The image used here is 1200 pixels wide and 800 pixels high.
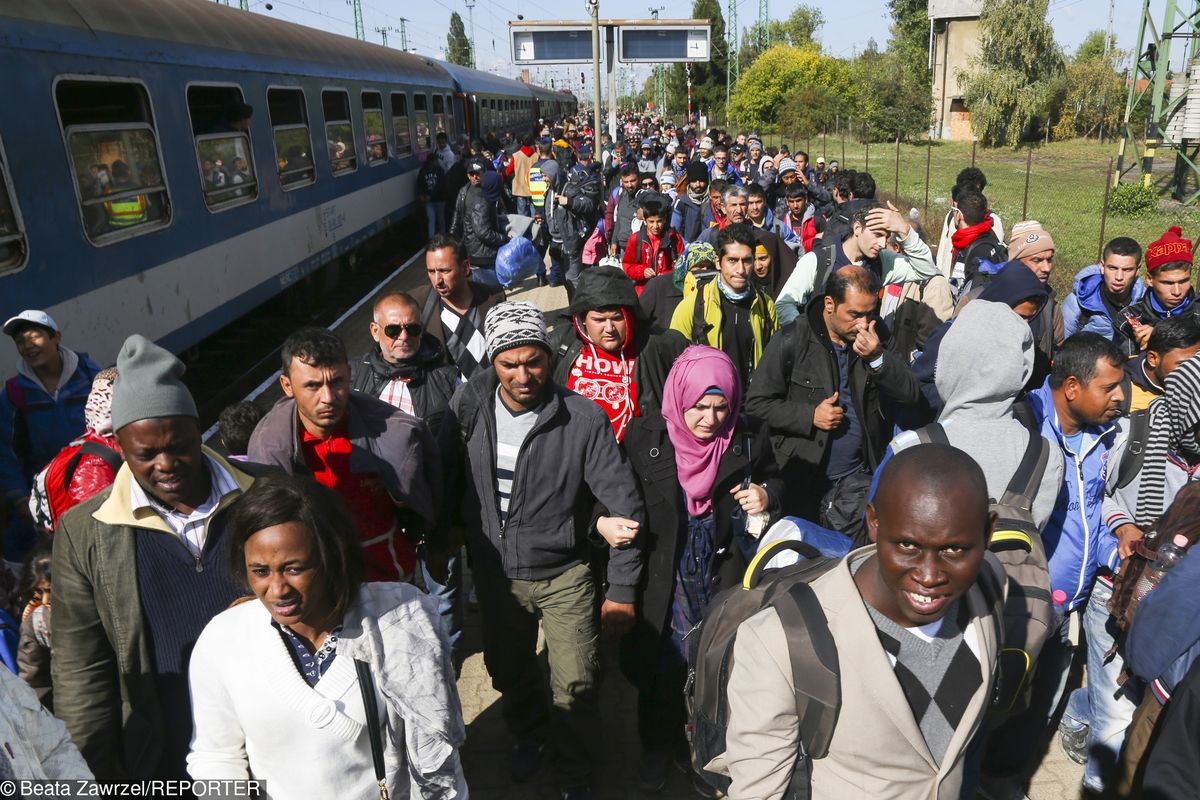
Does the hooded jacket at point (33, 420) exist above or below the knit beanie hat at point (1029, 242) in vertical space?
below

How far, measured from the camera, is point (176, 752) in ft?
7.63

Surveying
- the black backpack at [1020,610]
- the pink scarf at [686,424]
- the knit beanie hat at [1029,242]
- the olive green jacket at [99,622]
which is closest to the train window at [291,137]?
the knit beanie hat at [1029,242]

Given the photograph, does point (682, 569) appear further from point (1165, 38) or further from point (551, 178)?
point (1165, 38)

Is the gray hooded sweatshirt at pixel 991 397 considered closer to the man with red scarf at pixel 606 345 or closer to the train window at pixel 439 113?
the man with red scarf at pixel 606 345

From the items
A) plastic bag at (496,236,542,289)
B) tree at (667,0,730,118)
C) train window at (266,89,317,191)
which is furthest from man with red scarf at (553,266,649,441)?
tree at (667,0,730,118)

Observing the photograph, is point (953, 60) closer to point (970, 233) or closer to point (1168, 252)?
point (970, 233)

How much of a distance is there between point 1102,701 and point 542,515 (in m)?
2.12

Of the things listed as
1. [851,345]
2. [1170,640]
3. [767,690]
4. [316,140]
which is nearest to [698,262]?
[851,345]

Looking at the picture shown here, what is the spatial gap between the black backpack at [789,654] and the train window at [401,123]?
12765mm

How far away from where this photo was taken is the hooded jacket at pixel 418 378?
356 centimetres

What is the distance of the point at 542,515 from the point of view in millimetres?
3008

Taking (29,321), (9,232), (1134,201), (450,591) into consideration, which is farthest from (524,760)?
(1134,201)

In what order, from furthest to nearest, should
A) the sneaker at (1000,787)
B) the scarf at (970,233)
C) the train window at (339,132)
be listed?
1. the train window at (339,132)
2. the scarf at (970,233)
3. the sneaker at (1000,787)

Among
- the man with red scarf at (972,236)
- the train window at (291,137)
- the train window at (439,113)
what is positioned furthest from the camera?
the train window at (439,113)
